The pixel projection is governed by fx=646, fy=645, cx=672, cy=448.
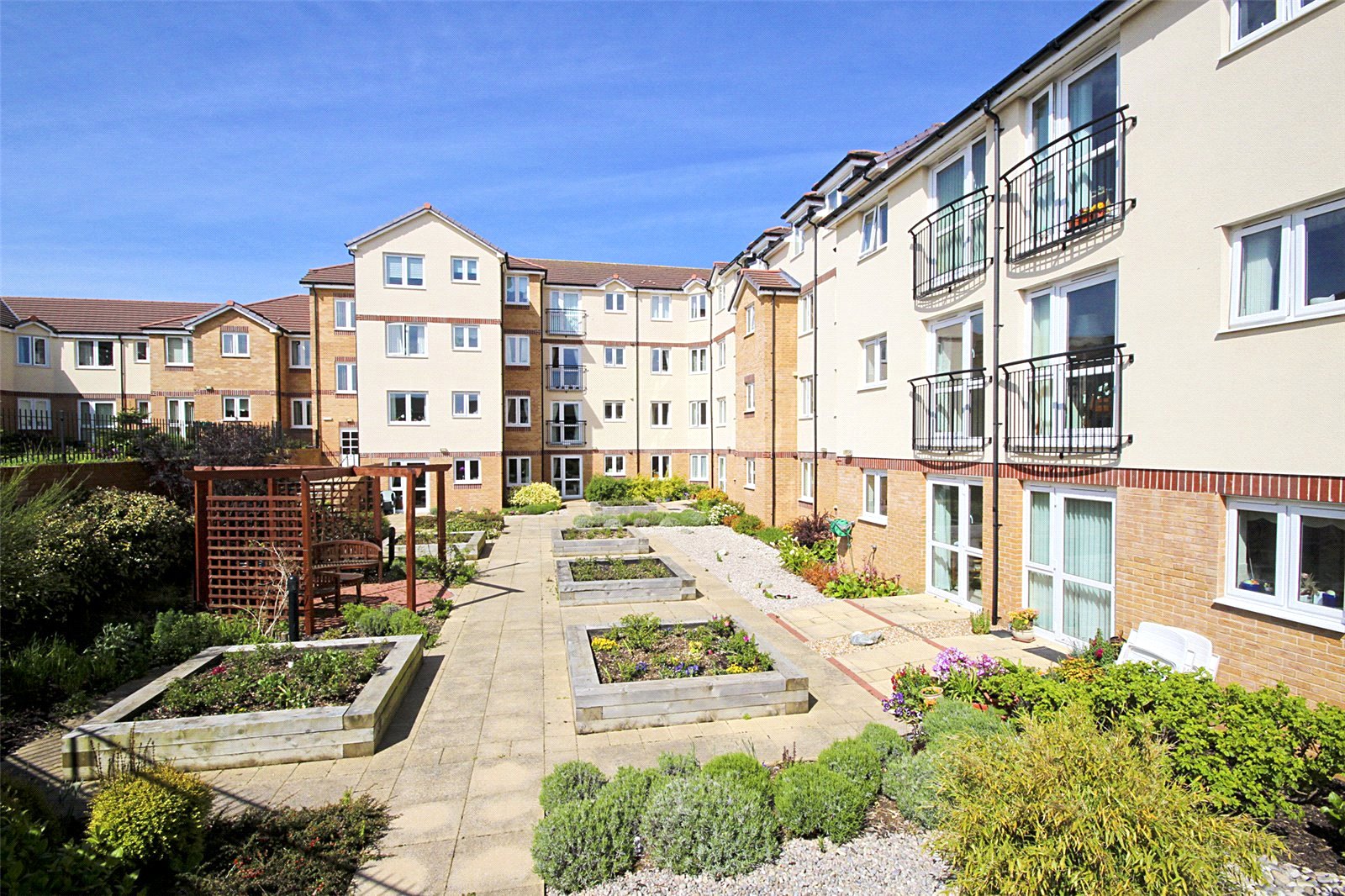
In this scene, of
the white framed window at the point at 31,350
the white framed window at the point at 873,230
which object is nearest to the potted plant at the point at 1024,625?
the white framed window at the point at 873,230

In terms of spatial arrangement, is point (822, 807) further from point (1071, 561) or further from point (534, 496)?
point (534, 496)

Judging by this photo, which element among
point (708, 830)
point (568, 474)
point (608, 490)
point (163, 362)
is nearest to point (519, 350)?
point (568, 474)

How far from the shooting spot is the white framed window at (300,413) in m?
31.9

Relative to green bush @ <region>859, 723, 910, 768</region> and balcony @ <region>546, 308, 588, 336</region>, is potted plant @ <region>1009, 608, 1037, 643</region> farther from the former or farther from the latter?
balcony @ <region>546, 308, 588, 336</region>

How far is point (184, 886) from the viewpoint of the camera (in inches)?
161

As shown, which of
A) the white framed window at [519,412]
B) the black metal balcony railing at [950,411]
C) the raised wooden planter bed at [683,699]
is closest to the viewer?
the raised wooden planter bed at [683,699]

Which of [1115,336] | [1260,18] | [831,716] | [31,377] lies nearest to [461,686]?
[831,716]

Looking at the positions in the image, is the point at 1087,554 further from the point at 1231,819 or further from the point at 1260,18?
the point at 1260,18

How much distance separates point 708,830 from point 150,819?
3.53 meters

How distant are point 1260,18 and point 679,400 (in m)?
28.2

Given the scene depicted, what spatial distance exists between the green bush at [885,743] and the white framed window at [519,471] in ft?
84.9

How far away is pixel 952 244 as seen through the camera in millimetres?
11102

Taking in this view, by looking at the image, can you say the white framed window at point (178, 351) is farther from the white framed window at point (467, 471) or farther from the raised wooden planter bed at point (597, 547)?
the raised wooden planter bed at point (597, 547)

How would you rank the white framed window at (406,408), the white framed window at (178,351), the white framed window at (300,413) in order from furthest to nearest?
the white framed window at (300,413)
the white framed window at (178,351)
the white framed window at (406,408)
